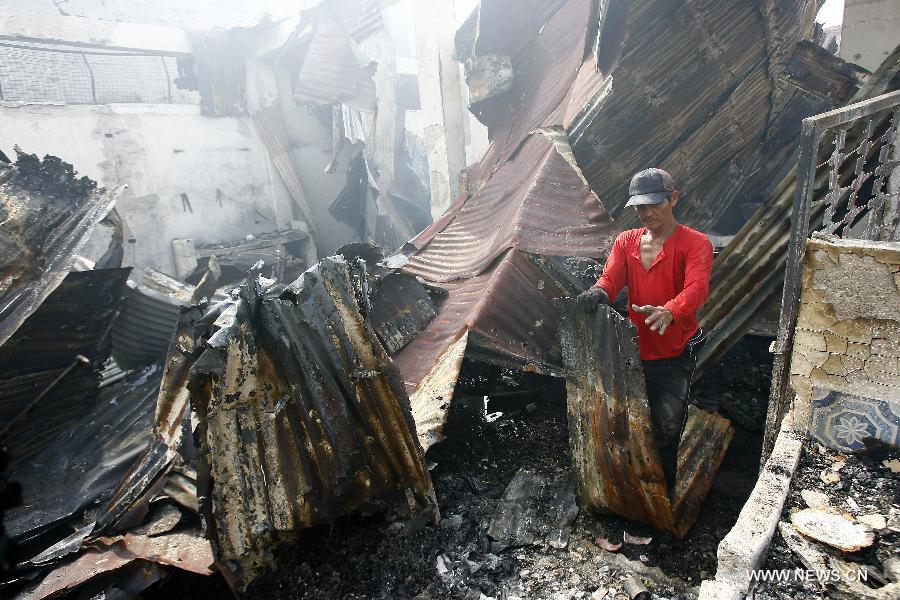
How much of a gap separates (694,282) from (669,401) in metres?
0.72

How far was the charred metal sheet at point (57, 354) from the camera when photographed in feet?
14.8

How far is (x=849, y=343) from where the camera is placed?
2.48 metres

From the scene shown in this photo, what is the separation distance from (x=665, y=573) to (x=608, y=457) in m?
0.64

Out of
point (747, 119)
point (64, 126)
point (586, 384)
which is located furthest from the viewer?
point (64, 126)

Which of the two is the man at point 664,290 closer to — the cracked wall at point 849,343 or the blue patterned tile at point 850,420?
the cracked wall at point 849,343

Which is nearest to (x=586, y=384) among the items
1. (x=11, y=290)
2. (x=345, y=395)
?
(x=345, y=395)

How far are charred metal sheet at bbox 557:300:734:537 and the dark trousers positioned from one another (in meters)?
0.16

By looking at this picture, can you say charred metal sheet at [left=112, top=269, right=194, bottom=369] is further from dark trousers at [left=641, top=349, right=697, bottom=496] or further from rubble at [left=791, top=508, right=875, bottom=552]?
rubble at [left=791, top=508, right=875, bottom=552]

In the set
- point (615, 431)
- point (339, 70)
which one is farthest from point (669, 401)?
point (339, 70)

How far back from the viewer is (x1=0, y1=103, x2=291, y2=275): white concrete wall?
31.8 ft

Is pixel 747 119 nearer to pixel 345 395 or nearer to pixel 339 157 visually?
pixel 345 395

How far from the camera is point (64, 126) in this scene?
9750 mm

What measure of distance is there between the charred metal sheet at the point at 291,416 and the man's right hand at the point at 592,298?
3.80 ft

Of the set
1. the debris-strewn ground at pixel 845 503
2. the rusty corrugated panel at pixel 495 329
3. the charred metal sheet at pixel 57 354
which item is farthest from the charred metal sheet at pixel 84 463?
the debris-strewn ground at pixel 845 503
